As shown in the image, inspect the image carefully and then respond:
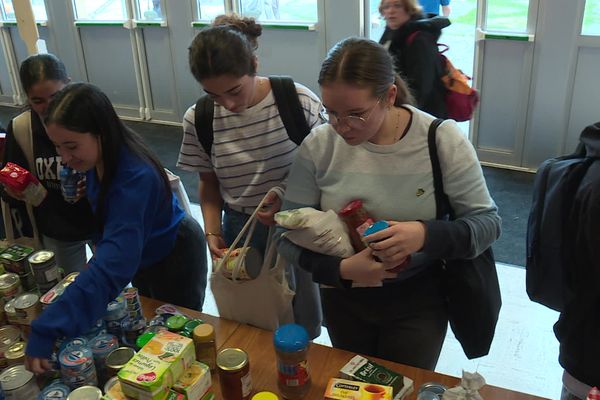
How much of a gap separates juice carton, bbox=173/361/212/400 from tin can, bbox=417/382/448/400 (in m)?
0.46

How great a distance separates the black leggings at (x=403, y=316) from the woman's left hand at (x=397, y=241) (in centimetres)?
20

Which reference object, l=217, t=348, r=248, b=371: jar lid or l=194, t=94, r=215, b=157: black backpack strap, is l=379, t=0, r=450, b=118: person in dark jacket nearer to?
l=194, t=94, r=215, b=157: black backpack strap

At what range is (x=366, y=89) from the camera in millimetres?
1283

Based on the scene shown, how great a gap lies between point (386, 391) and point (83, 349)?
680mm

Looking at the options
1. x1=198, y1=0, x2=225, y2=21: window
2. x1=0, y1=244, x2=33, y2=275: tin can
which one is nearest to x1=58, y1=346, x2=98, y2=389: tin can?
x1=0, y1=244, x2=33, y2=275: tin can

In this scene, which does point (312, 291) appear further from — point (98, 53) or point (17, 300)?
point (98, 53)

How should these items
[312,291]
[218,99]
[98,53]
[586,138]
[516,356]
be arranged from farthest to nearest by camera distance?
[98,53] < [516,356] < [312,291] < [218,99] < [586,138]

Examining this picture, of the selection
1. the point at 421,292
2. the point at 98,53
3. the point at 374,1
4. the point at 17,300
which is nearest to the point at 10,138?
the point at 17,300

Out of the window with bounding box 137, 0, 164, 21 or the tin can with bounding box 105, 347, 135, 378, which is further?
the window with bounding box 137, 0, 164, 21

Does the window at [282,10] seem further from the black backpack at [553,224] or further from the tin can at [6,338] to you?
the tin can at [6,338]

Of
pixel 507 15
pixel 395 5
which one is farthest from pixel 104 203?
pixel 507 15

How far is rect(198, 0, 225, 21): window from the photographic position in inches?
204

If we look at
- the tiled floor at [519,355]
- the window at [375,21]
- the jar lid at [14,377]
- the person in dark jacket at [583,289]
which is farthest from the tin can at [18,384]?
the window at [375,21]

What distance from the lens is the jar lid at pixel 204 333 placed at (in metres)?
1.33
